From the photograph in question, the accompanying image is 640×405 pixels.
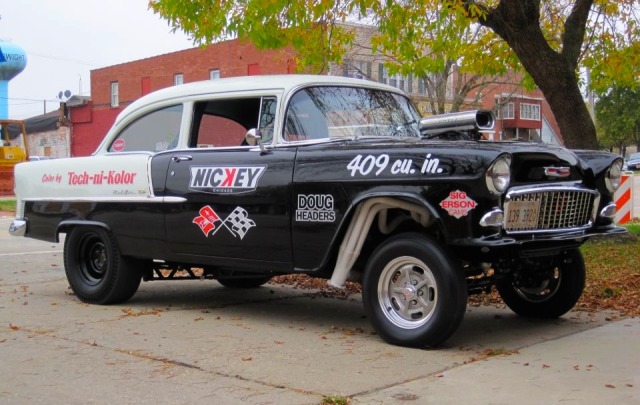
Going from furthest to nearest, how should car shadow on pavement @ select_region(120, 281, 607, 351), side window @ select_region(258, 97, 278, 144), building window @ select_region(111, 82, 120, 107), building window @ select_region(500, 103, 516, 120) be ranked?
1. building window @ select_region(500, 103, 516, 120)
2. building window @ select_region(111, 82, 120, 107)
3. side window @ select_region(258, 97, 278, 144)
4. car shadow on pavement @ select_region(120, 281, 607, 351)

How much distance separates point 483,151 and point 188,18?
7.05 metres

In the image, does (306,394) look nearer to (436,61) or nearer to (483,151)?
(483,151)

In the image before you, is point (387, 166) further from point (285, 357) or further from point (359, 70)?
point (359, 70)

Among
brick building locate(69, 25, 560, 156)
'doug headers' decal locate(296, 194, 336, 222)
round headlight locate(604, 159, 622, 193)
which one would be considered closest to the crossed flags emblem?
'doug headers' decal locate(296, 194, 336, 222)

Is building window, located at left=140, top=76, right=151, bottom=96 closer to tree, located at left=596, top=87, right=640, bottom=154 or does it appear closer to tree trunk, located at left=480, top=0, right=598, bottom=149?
tree, located at left=596, top=87, right=640, bottom=154

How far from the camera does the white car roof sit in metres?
7.03

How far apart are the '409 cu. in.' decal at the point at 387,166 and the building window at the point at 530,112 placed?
5581cm

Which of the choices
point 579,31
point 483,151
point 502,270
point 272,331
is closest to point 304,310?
point 272,331

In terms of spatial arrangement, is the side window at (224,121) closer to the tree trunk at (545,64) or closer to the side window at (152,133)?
the side window at (152,133)

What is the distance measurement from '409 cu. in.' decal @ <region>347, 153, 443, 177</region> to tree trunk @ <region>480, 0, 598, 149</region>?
5167 millimetres

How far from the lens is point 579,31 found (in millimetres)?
11086

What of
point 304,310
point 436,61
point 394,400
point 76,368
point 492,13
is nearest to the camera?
point 394,400

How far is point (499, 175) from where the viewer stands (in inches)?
217

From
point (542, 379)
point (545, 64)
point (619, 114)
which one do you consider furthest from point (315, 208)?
point (619, 114)
